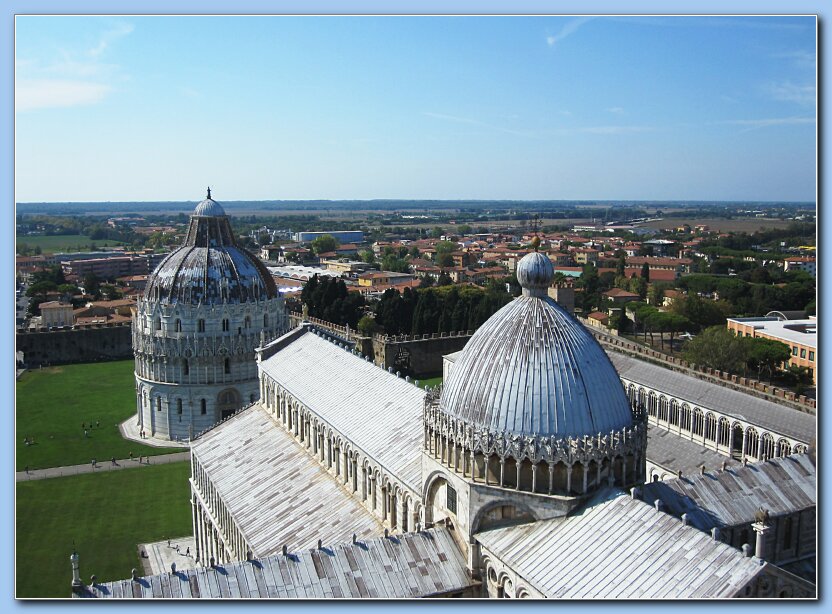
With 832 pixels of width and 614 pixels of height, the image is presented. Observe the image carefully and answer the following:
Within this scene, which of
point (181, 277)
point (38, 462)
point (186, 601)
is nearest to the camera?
point (186, 601)

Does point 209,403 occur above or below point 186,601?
below

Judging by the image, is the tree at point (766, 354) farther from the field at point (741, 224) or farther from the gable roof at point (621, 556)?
the gable roof at point (621, 556)

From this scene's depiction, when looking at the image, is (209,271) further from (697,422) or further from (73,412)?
(697,422)

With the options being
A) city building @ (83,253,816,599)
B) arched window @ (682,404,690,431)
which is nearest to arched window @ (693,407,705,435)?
arched window @ (682,404,690,431)

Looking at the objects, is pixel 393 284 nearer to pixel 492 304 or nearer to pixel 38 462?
pixel 492 304

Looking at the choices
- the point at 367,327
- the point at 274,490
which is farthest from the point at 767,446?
the point at 367,327

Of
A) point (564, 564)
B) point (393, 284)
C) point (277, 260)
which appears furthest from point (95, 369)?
point (277, 260)

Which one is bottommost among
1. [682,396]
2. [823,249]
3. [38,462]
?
[38,462]
